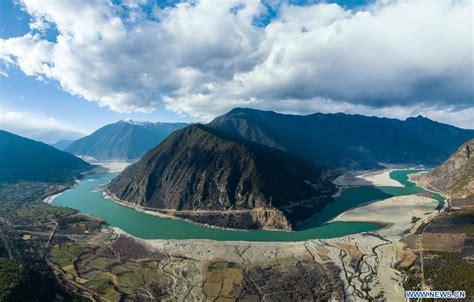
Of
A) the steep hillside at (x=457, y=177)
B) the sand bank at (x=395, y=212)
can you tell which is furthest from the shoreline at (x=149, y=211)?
the steep hillside at (x=457, y=177)

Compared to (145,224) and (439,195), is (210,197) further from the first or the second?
(439,195)

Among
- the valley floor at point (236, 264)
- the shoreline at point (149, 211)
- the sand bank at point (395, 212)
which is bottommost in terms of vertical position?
the valley floor at point (236, 264)

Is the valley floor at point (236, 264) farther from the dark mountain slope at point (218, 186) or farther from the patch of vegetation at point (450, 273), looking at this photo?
the dark mountain slope at point (218, 186)

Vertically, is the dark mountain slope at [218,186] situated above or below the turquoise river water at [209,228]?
above

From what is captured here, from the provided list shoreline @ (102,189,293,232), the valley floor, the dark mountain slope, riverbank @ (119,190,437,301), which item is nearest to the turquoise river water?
shoreline @ (102,189,293,232)

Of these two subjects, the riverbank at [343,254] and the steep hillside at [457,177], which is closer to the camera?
the riverbank at [343,254]

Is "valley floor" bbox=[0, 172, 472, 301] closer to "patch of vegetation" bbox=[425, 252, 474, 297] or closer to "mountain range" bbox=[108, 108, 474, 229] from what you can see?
"patch of vegetation" bbox=[425, 252, 474, 297]

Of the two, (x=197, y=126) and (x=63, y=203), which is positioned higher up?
(x=197, y=126)

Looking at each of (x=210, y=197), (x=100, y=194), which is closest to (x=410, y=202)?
(x=210, y=197)
